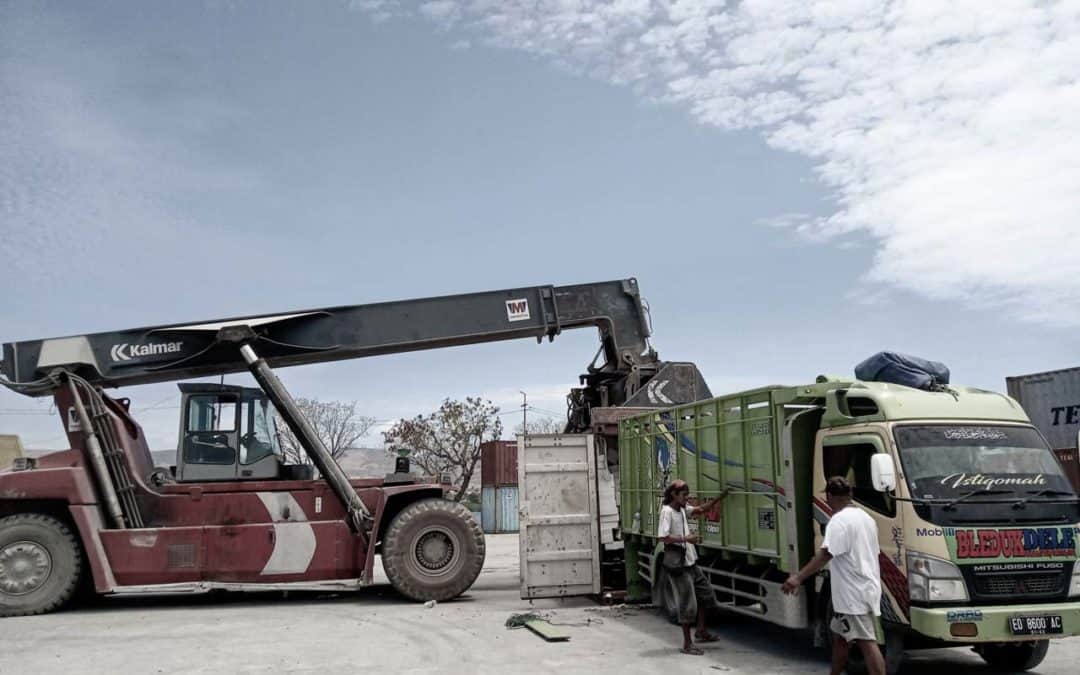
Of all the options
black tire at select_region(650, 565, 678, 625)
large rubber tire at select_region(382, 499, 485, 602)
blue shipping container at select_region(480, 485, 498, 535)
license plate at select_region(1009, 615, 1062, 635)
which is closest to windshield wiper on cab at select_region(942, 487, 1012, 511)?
license plate at select_region(1009, 615, 1062, 635)

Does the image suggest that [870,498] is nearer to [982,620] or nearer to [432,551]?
[982,620]

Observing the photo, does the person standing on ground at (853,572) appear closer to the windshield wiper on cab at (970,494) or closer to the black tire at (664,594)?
the windshield wiper on cab at (970,494)

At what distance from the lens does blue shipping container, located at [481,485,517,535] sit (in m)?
40.1

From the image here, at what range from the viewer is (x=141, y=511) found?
13648 millimetres

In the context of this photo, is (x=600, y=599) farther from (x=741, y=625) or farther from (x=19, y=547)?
(x=19, y=547)

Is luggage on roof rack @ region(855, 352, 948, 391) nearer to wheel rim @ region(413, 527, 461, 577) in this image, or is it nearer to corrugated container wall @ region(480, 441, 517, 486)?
wheel rim @ region(413, 527, 461, 577)

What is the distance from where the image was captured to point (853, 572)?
684 cm

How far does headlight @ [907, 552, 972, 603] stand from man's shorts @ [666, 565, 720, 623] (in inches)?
105

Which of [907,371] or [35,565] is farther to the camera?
[35,565]

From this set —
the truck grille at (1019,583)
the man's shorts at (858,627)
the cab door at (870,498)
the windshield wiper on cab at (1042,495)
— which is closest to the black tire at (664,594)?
the cab door at (870,498)

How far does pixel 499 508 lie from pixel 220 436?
26.7 m

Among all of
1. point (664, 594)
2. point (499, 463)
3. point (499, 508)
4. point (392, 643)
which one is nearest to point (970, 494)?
point (664, 594)

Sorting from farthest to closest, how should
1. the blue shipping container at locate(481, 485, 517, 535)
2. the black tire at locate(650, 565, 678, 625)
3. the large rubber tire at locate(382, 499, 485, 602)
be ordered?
the blue shipping container at locate(481, 485, 517, 535) < the large rubber tire at locate(382, 499, 485, 602) < the black tire at locate(650, 565, 678, 625)

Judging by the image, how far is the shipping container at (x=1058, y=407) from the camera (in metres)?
17.9
